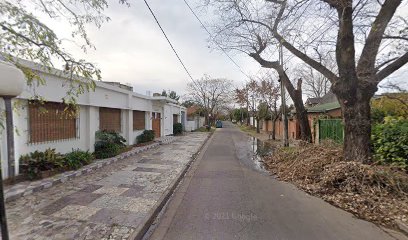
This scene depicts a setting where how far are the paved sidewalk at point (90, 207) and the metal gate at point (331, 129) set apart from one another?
844cm

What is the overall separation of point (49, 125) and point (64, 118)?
33.4 inches

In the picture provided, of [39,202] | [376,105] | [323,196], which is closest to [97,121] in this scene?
[39,202]

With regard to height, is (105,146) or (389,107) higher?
(389,107)

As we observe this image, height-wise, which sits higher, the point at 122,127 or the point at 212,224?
the point at 122,127

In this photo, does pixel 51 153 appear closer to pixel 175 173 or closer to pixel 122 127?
pixel 175 173

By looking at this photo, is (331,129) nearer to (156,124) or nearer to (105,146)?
(105,146)

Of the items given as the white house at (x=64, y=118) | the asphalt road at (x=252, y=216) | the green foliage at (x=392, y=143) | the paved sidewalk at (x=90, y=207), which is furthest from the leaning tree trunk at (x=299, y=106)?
the white house at (x=64, y=118)

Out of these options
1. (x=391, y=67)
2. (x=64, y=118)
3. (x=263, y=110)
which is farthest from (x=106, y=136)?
(x=263, y=110)

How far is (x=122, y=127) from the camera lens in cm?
1457

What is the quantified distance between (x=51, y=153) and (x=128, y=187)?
2.84 m

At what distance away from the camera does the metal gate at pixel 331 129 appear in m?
12.3

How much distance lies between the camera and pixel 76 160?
8.48 m

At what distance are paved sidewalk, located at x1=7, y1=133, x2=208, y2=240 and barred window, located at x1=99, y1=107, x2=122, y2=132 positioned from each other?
424 cm

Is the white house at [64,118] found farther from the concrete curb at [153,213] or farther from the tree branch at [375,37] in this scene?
the tree branch at [375,37]
